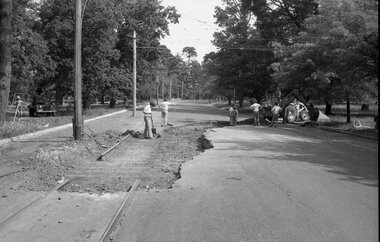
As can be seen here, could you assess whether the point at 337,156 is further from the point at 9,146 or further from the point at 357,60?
the point at 9,146

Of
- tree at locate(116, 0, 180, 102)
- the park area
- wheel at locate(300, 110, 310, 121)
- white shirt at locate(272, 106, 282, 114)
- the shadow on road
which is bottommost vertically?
the park area

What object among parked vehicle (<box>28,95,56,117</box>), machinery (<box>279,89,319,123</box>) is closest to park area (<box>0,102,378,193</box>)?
machinery (<box>279,89,319,123</box>)

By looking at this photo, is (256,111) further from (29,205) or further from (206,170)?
(29,205)

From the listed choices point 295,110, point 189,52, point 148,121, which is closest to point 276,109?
point 295,110

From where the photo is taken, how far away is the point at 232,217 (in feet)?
22.0

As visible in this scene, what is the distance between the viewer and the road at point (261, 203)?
5.94 m

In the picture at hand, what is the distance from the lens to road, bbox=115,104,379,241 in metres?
5.94

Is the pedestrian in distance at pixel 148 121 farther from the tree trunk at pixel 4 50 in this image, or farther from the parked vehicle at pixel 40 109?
the parked vehicle at pixel 40 109

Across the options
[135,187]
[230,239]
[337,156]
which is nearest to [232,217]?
[230,239]

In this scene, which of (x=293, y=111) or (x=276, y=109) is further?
(x=293, y=111)

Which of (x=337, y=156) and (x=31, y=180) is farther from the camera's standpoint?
(x=337, y=156)

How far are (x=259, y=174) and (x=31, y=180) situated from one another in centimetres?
518

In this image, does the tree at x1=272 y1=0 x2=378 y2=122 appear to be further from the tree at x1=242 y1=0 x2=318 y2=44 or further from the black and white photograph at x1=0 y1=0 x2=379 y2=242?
the tree at x1=242 y1=0 x2=318 y2=44

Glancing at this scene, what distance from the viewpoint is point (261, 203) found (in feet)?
24.7
